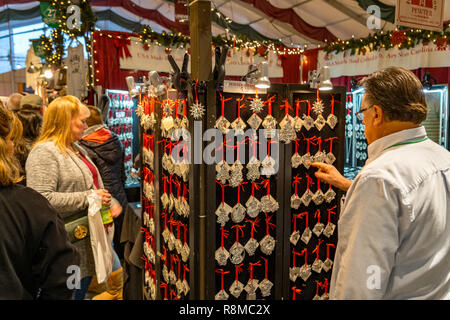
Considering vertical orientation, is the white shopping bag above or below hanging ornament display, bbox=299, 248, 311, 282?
above

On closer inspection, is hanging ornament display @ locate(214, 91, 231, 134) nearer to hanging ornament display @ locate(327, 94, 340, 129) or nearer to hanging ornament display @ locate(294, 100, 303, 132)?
hanging ornament display @ locate(294, 100, 303, 132)

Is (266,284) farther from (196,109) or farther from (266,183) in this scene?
(196,109)

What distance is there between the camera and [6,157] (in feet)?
3.68

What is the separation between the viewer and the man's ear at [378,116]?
120cm

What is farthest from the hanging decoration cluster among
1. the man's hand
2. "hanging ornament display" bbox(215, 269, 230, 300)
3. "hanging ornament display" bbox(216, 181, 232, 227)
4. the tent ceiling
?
"hanging ornament display" bbox(215, 269, 230, 300)

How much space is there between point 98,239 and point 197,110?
982 mm

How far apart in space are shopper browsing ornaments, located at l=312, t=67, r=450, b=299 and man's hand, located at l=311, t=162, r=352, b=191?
2.85 ft

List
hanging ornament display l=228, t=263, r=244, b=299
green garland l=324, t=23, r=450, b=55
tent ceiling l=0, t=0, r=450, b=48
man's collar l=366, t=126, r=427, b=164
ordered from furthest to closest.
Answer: tent ceiling l=0, t=0, r=450, b=48 < green garland l=324, t=23, r=450, b=55 < hanging ornament display l=228, t=263, r=244, b=299 < man's collar l=366, t=126, r=427, b=164

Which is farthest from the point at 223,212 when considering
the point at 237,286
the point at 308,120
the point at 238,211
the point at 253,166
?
the point at 308,120

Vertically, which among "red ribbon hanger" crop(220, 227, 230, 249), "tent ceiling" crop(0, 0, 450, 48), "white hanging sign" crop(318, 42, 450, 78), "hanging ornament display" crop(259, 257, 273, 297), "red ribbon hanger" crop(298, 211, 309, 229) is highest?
"tent ceiling" crop(0, 0, 450, 48)

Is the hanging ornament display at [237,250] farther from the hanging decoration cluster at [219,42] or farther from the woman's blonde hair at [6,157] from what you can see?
the hanging decoration cluster at [219,42]

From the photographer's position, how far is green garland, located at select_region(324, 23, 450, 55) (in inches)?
176

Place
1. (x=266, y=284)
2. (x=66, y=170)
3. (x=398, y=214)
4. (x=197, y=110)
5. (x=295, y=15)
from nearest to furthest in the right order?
(x=398, y=214), (x=197, y=110), (x=66, y=170), (x=266, y=284), (x=295, y=15)
